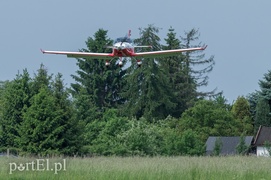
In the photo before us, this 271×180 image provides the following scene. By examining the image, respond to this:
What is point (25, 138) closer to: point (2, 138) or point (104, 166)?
point (2, 138)

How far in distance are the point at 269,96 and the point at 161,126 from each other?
16744 millimetres

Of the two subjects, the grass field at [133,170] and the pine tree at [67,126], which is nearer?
the grass field at [133,170]

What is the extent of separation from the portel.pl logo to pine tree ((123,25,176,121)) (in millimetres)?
66782

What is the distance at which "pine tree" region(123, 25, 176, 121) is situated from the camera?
314ft

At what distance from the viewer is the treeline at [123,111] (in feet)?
183

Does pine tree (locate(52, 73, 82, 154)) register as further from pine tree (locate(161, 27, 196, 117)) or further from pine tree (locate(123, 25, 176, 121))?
pine tree (locate(161, 27, 196, 117))

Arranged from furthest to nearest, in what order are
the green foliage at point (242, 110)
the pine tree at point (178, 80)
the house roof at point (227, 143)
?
the pine tree at point (178, 80) < the green foliage at point (242, 110) < the house roof at point (227, 143)

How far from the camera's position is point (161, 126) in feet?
278

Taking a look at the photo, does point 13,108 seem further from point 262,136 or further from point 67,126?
point 262,136

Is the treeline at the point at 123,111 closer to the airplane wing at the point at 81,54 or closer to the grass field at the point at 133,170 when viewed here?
the airplane wing at the point at 81,54

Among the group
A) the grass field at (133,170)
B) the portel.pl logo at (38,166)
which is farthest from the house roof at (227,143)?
the portel.pl logo at (38,166)

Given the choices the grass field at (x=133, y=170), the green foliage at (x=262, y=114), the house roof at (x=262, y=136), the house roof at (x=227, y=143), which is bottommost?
the grass field at (x=133, y=170)

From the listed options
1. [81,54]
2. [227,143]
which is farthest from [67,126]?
[227,143]

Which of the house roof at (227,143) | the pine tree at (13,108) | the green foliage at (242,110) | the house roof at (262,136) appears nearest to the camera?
the pine tree at (13,108)
